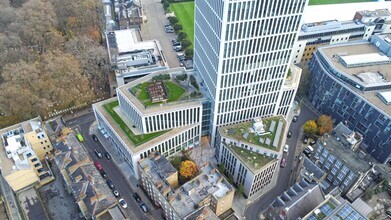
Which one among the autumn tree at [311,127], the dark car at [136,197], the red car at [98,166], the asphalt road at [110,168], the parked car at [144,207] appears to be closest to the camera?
the parked car at [144,207]

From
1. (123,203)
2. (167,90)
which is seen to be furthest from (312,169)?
(123,203)

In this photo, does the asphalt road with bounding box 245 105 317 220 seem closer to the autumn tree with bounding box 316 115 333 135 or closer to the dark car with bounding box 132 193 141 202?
the autumn tree with bounding box 316 115 333 135

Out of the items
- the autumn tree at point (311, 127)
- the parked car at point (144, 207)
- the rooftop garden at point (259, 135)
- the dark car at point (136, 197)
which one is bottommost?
the parked car at point (144, 207)

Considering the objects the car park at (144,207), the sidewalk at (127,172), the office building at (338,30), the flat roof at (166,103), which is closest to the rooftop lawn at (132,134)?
the flat roof at (166,103)

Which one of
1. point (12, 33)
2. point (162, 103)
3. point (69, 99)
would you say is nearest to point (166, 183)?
point (162, 103)

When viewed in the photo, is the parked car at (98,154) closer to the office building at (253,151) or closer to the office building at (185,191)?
the office building at (185,191)

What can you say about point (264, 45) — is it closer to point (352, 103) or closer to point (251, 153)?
point (251, 153)

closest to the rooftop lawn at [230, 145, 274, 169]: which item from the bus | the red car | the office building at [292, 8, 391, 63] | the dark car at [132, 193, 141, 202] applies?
the dark car at [132, 193, 141, 202]
